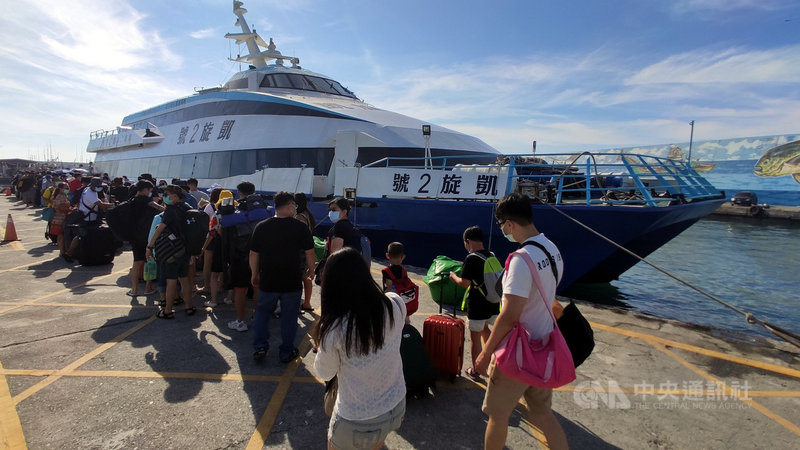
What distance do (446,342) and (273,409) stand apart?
1.52m

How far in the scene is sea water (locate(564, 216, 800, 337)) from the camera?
28.3 feet

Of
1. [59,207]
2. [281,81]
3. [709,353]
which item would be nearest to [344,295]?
[709,353]

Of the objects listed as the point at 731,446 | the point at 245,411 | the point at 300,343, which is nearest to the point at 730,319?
the point at 731,446

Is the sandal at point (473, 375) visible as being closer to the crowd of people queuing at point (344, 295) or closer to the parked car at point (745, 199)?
the crowd of people queuing at point (344, 295)

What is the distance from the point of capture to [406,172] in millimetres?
8555

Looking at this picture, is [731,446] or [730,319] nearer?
[731,446]

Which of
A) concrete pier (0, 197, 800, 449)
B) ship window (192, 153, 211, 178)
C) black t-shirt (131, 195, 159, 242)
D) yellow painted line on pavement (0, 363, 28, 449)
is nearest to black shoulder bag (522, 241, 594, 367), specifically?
concrete pier (0, 197, 800, 449)

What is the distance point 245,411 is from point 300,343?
4.34ft

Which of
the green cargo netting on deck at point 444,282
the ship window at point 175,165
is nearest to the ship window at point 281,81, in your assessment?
the ship window at point 175,165

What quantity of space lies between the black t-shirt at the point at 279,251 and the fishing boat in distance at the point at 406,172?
440cm

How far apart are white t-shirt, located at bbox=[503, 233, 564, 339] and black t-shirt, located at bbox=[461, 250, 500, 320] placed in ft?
3.71

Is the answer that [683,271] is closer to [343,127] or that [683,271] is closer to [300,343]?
[343,127]

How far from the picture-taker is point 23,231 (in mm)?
11750

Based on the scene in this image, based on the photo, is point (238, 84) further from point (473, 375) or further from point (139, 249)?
point (473, 375)
